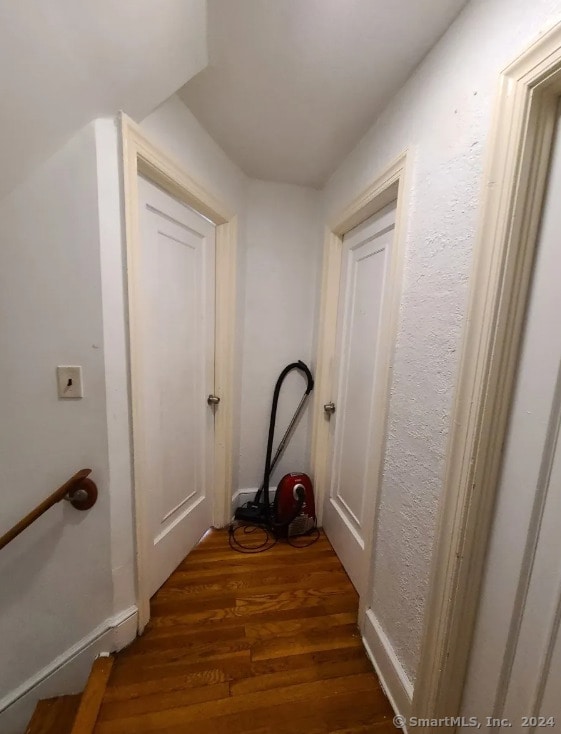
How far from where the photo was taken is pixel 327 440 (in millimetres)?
1822

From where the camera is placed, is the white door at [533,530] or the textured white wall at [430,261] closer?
the white door at [533,530]

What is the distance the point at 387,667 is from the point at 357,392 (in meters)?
1.07

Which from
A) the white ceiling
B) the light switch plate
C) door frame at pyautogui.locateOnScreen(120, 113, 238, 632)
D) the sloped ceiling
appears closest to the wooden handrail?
door frame at pyautogui.locateOnScreen(120, 113, 238, 632)

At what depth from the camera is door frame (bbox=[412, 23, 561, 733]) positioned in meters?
0.62

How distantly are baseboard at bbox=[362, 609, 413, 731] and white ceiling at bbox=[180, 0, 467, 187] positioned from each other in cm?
203

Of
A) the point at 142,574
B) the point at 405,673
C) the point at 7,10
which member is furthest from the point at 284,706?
the point at 7,10

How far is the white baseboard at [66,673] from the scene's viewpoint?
3.26ft

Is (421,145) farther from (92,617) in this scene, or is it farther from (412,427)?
(92,617)

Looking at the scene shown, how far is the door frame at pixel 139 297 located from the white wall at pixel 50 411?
106 mm

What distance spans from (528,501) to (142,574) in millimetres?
1395

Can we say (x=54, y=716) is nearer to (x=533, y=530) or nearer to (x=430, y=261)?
(x=533, y=530)

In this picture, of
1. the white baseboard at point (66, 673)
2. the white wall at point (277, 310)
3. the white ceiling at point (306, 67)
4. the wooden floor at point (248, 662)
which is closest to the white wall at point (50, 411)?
the white baseboard at point (66, 673)

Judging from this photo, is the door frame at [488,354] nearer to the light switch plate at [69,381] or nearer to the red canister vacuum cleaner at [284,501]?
the red canister vacuum cleaner at [284,501]

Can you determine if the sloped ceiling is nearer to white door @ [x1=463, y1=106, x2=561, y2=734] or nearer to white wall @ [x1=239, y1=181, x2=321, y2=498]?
white wall @ [x1=239, y1=181, x2=321, y2=498]
